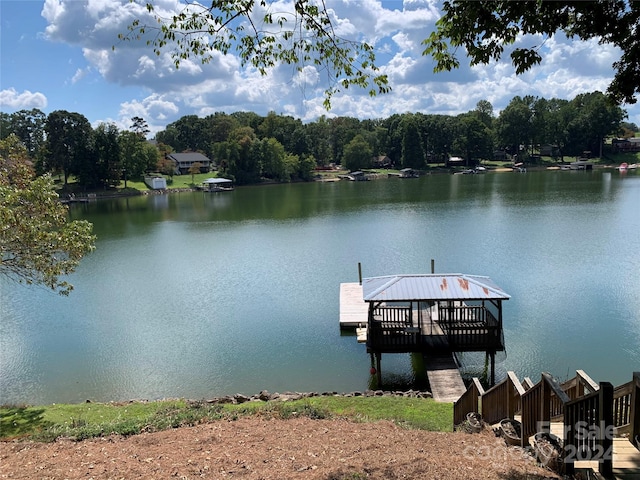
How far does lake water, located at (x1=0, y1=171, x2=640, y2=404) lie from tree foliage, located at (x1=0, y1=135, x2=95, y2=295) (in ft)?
15.3

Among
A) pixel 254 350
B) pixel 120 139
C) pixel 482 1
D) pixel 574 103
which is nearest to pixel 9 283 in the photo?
pixel 254 350

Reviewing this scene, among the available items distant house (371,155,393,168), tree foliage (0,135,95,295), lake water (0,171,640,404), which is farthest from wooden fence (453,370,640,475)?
distant house (371,155,393,168)

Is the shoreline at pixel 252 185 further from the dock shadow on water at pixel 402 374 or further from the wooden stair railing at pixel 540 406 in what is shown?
the wooden stair railing at pixel 540 406

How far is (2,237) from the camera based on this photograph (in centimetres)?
1105

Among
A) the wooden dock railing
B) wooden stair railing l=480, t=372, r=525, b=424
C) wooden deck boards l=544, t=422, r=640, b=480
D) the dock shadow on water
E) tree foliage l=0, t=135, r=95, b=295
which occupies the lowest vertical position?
the dock shadow on water

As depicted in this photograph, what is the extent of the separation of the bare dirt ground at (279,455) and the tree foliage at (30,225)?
4.85 meters

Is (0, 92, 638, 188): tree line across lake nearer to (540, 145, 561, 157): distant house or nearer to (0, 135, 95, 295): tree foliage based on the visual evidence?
(540, 145, 561, 157): distant house

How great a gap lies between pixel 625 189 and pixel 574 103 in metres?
68.0

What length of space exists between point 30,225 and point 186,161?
92.0 metres

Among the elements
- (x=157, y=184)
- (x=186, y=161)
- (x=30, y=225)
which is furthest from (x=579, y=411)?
(x=186, y=161)

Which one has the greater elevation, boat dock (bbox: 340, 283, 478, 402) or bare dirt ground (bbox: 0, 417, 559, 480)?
bare dirt ground (bbox: 0, 417, 559, 480)

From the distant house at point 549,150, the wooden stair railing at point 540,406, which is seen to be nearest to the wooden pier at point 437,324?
the wooden stair railing at point 540,406

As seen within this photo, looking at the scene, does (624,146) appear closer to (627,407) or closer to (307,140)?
(307,140)

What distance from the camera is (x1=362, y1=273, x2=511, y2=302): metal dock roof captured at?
1451cm
